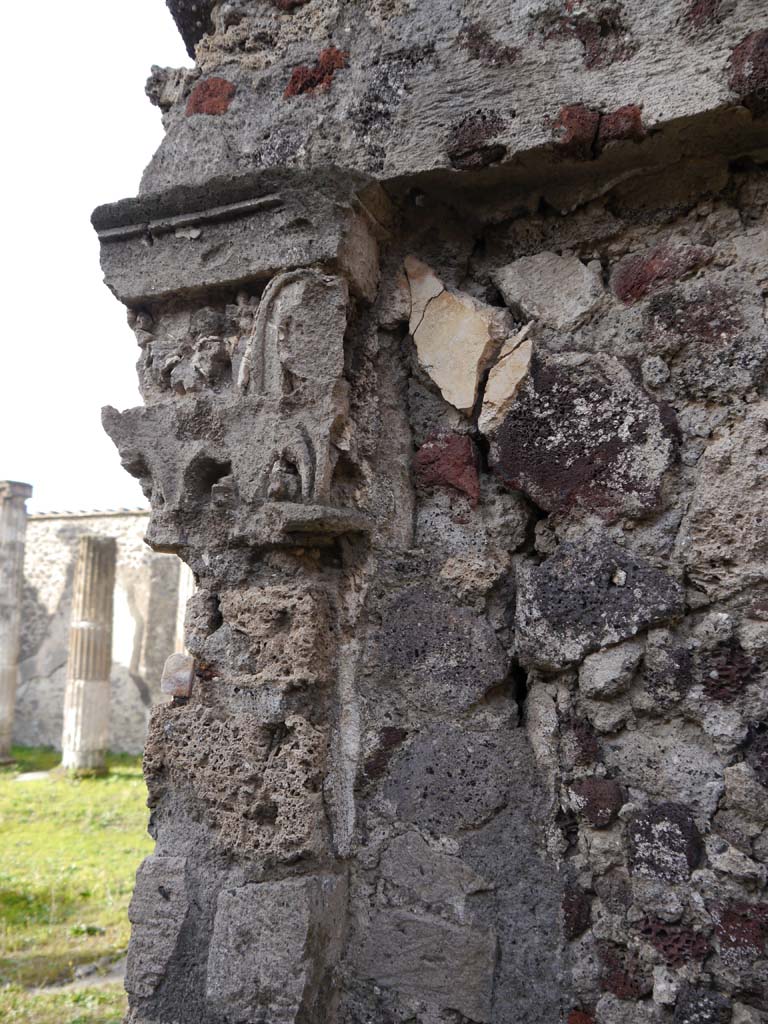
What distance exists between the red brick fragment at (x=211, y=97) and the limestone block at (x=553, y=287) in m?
0.83

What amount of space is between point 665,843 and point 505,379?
1017 mm

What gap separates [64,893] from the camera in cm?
489

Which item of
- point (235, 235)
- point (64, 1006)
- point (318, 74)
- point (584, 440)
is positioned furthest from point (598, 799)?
point (64, 1006)

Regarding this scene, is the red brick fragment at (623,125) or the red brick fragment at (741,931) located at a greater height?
the red brick fragment at (623,125)

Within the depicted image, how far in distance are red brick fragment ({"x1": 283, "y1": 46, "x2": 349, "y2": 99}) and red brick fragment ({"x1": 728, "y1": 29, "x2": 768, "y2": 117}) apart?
2.91 ft

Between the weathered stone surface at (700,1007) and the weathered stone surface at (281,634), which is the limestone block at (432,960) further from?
the weathered stone surface at (281,634)

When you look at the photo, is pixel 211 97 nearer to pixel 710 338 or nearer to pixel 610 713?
pixel 710 338

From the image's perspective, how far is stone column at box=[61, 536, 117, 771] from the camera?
11.7 meters

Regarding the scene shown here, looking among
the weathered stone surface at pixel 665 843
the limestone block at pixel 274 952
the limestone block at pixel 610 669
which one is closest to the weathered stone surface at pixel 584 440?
the limestone block at pixel 610 669

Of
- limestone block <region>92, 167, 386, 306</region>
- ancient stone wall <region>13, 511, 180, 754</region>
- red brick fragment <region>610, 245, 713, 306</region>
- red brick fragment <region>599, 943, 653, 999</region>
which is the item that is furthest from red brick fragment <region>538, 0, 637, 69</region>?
ancient stone wall <region>13, 511, 180, 754</region>

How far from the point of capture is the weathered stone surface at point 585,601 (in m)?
1.66

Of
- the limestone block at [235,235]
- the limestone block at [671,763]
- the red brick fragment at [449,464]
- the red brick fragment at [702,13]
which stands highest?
the red brick fragment at [702,13]

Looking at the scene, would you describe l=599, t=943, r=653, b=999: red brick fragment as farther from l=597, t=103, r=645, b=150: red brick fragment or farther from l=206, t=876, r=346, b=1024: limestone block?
l=597, t=103, r=645, b=150: red brick fragment

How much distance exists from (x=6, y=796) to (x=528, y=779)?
9313mm
